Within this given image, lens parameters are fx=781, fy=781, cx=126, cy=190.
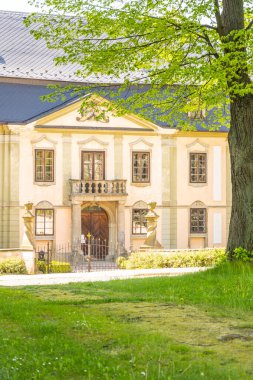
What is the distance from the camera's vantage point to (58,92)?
48.8 ft

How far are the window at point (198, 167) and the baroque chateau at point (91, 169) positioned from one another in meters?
0.05

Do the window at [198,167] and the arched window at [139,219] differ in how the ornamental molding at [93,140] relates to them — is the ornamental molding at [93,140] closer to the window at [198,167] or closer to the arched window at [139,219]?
the arched window at [139,219]

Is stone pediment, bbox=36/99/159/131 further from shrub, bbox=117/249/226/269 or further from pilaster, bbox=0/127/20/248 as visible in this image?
shrub, bbox=117/249/226/269

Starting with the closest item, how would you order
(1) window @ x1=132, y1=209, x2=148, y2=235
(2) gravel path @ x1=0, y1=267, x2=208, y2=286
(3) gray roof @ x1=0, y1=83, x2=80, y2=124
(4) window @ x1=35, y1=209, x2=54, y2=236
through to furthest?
(2) gravel path @ x1=0, y1=267, x2=208, y2=286
(3) gray roof @ x1=0, y1=83, x2=80, y2=124
(4) window @ x1=35, y1=209, x2=54, y2=236
(1) window @ x1=132, y1=209, x2=148, y2=235

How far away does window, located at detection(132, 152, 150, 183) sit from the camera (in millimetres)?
36531

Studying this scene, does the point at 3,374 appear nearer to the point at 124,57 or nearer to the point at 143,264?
the point at 124,57

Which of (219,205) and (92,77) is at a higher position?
(92,77)

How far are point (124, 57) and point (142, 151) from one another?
891 inches

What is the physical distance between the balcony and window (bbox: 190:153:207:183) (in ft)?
12.4

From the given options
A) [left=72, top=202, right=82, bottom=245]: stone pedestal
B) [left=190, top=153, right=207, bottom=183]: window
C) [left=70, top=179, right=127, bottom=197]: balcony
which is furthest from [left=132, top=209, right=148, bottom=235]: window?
[left=190, top=153, right=207, bottom=183]: window

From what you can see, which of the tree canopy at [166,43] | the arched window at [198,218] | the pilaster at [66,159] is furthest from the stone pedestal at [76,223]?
the tree canopy at [166,43]

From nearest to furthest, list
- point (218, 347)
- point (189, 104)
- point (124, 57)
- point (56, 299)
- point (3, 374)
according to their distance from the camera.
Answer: point (3, 374), point (218, 347), point (56, 299), point (124, 57), point (189, 104)

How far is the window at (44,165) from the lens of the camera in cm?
3512

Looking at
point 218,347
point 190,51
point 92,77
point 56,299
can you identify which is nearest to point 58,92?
point 190,51
